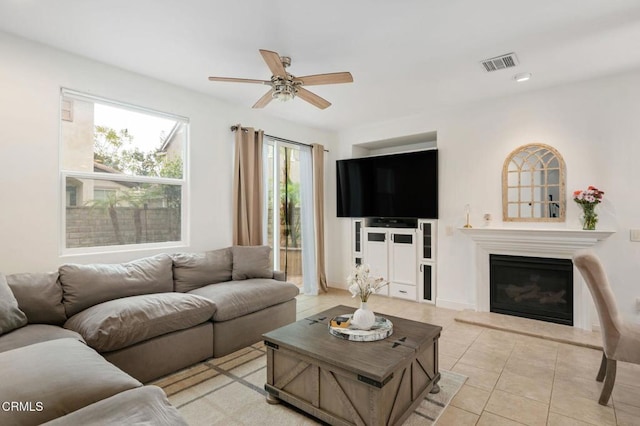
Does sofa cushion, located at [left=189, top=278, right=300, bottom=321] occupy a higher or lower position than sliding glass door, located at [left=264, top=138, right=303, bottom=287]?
lower

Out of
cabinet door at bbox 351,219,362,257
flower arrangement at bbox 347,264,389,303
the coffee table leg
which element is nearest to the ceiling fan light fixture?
flower arrangement at bbox 347,264,389,303

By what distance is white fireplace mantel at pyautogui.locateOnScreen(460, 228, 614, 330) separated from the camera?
3570 millimetres

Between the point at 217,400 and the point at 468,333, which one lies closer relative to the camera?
the point at 217,400

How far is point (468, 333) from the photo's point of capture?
3598 mm

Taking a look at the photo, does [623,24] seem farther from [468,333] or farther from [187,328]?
[187,328]

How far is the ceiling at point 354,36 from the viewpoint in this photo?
7.55 ft

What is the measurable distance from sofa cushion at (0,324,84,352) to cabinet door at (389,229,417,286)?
4.00m

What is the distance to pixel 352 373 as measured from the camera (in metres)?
1.85

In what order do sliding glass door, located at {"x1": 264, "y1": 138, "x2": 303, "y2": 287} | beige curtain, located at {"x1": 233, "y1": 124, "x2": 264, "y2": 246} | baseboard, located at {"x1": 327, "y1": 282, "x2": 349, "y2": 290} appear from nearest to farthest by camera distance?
1. beige curtain, located at {"x1": 233, "y1": 124, "x2": 264, "y2": 246}
2. sliding glass door, located at {"x1": 264, "y1": 138, "x2": 303, "y2": 287}
3. baseboard, located at {"x1": 327, "y1": 282, "x2": 349, "y2": 290}

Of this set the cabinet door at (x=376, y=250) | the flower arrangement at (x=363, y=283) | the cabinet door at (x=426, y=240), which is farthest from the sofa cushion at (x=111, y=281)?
the cabinet door at (x=426, y=240)

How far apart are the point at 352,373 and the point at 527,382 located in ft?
5.36

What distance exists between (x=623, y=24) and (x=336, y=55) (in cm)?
221

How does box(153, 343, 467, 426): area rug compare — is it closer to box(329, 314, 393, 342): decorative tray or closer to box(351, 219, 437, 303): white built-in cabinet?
box(329, 314, 393, 342): decorative tray

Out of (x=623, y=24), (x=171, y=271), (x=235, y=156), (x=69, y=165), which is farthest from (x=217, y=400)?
(x=623, y=24)
